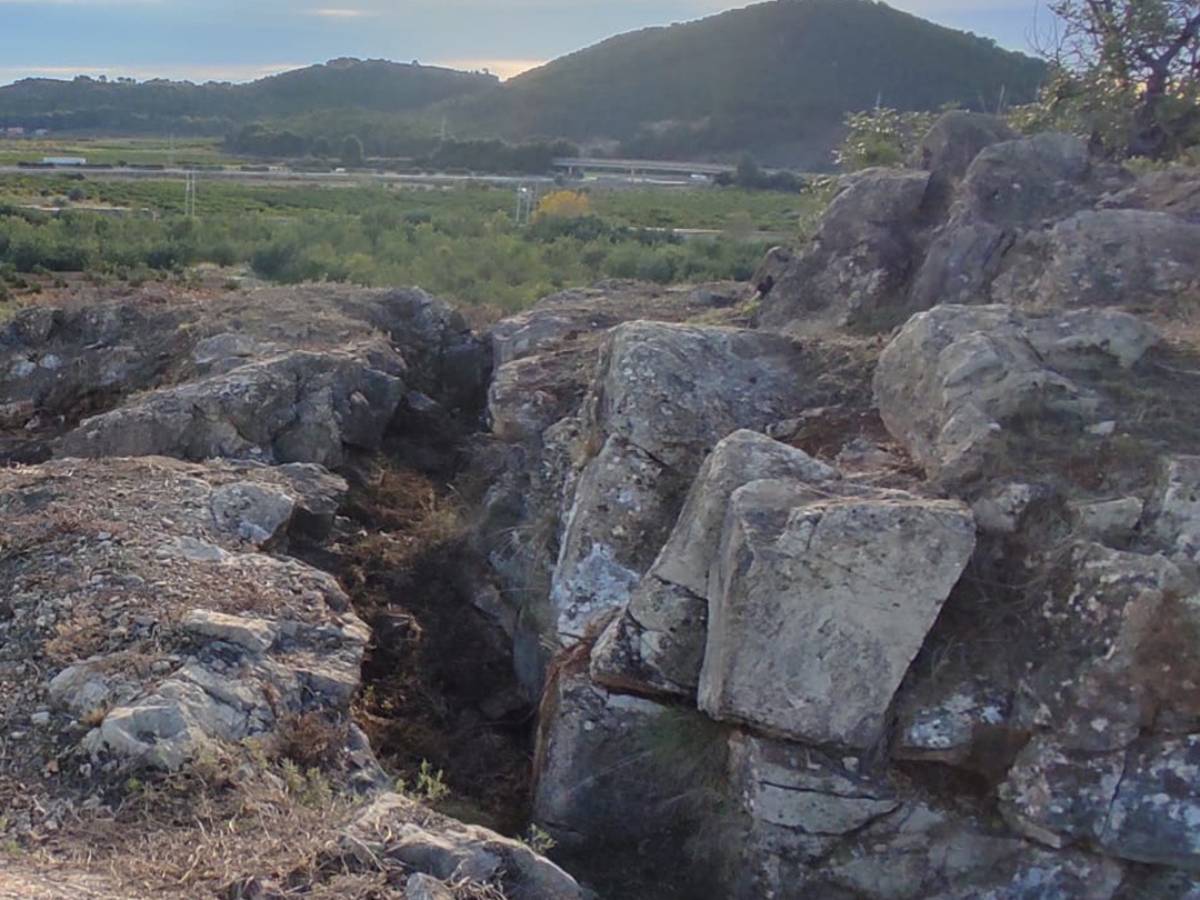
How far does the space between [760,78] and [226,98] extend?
2635 inches

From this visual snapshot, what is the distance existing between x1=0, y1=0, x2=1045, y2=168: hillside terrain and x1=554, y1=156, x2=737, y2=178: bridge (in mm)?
6457

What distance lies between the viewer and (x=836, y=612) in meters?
4.89

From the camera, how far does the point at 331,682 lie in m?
5.59

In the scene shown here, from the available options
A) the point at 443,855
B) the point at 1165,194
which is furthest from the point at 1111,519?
the point at 1165,194

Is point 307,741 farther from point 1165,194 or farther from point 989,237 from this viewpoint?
point 1165,194

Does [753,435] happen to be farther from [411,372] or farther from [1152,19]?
[1152,19]

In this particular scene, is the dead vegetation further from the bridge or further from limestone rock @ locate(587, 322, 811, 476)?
the bridge

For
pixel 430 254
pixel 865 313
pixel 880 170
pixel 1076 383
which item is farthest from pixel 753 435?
pixel 430 254

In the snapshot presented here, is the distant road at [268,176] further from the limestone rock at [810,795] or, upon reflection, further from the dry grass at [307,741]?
the limestone rock at [810,795]

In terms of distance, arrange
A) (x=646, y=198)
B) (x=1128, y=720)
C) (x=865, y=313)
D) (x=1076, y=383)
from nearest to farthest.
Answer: (x=1128, y=720) < (x=1076, y=383) < (x=865, y=313) < (x=646, y=198)

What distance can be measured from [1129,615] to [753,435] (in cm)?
187

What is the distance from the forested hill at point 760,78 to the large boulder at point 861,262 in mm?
62785

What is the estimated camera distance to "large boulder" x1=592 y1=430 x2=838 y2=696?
545 centimetres

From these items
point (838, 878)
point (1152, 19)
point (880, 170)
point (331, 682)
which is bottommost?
point (838, 878)
